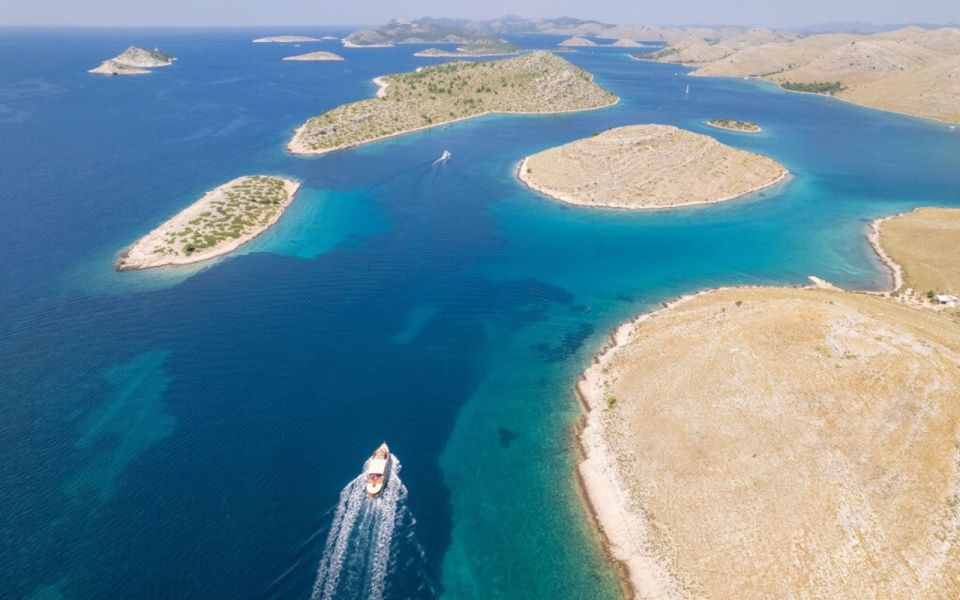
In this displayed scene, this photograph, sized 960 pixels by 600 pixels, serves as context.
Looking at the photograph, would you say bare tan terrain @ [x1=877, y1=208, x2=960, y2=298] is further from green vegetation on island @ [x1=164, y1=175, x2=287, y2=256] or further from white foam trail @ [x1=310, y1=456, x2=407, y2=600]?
green vegetation on island @ [x1=164, y1=175, x2=287, y2=256]

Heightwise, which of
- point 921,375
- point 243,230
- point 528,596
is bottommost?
point 528,596

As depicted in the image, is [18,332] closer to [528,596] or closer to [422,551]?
[422,551]

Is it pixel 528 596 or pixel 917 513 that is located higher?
pixel 917 513

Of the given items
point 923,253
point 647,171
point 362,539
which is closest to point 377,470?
point 362,539

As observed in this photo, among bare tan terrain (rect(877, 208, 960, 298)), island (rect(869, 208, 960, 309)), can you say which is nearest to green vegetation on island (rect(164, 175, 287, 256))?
island (rect(869, 208, 960, 309))

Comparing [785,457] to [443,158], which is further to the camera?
[443,158]

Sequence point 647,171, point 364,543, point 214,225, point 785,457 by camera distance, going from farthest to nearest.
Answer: point 647,171
point 214,225
point 785,457
point 364,543

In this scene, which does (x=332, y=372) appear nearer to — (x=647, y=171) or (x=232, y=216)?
(x=232, y=216)

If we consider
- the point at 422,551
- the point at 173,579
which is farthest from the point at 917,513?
the point at 173,579
